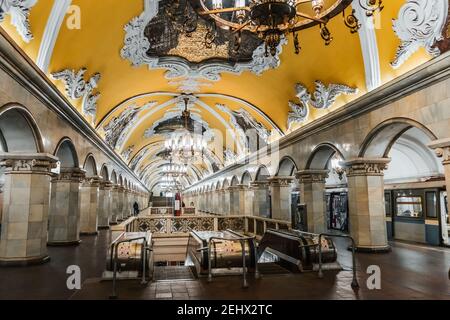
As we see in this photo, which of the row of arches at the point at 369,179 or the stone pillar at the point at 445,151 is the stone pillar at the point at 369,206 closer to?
the row of arches at the point at 369,179

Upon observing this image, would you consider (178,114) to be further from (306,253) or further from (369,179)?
(306,253)

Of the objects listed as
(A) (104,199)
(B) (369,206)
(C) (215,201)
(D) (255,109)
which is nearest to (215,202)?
(C) (215,201)

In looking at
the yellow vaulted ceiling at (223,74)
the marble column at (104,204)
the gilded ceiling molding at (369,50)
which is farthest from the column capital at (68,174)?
the gilded ceiling molding at (369,50)

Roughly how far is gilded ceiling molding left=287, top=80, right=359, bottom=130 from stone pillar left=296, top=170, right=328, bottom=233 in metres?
2.00

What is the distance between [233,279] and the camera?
6.16 metres

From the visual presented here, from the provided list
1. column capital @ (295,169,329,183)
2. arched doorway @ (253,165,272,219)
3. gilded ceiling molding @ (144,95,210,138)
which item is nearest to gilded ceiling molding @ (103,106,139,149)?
gilded ceiling molding @ (144,95,210,138)

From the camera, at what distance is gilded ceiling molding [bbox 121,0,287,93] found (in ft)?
28.4

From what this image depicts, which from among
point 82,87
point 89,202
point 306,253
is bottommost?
point 306,253

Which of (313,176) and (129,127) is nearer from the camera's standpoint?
(313,176)

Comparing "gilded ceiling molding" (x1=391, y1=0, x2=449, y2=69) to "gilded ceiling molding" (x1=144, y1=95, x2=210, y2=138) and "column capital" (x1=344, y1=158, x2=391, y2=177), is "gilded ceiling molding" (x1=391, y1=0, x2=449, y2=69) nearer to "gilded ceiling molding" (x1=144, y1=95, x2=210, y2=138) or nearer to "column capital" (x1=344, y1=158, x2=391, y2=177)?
"column capital" (x1=344, y1=158, x2=391, y2=177)

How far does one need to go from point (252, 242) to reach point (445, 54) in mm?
4923

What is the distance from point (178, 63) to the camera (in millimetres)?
11492

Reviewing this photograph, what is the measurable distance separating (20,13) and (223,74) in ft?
24.4
